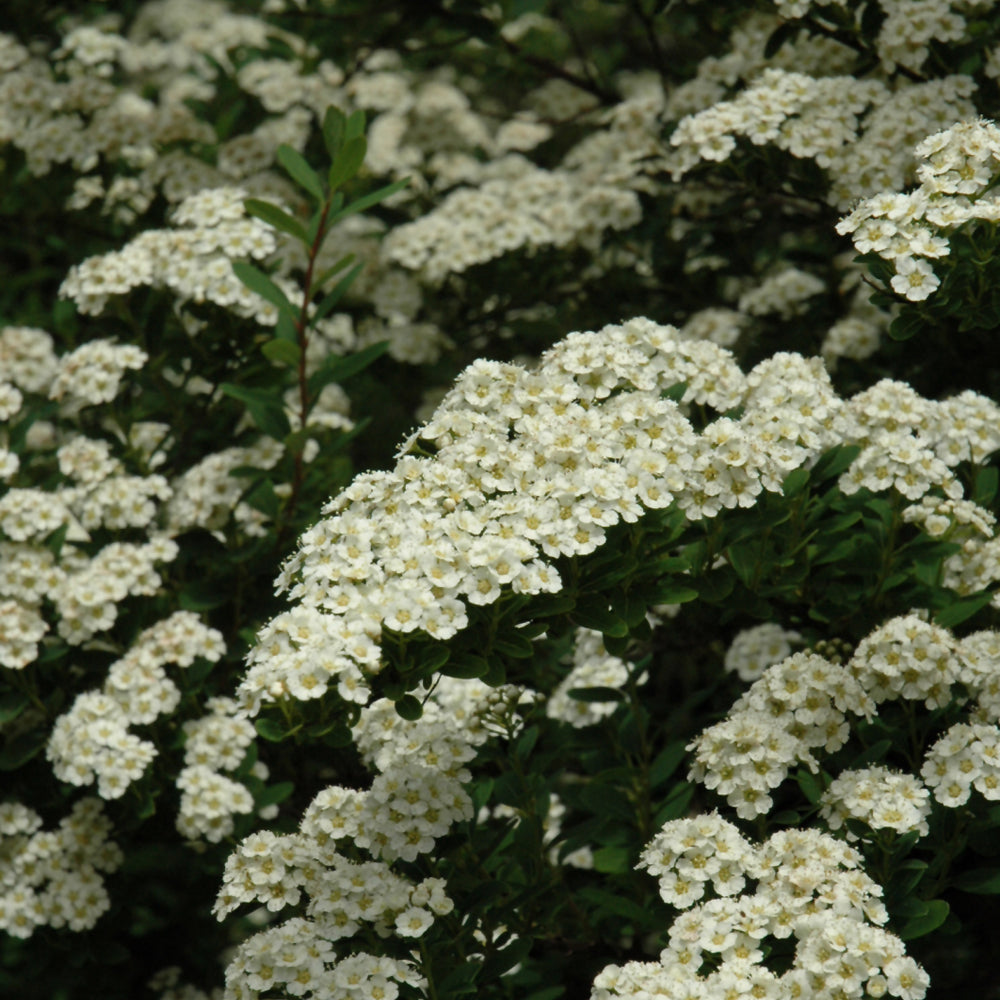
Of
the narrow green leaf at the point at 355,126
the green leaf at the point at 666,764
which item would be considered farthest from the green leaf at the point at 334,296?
the green leaf at the point at 666,764

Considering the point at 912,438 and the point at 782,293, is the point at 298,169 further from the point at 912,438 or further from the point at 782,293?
the point at 782,293

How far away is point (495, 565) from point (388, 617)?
23cm

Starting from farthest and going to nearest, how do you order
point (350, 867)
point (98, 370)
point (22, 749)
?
point (98, 370), point (22, 749), point (350, 867)

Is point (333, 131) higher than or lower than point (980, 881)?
higher

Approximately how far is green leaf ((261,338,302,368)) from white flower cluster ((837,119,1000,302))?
1.51 meters

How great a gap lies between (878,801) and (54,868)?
89.6 inches

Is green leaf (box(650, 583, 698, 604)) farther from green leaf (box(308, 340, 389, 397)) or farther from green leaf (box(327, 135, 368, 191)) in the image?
green leaf (box(327, 135, 368, 191))

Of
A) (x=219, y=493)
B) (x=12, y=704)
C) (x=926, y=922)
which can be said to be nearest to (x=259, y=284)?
(x=219, y=493)

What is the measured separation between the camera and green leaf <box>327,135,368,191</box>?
3.58 m

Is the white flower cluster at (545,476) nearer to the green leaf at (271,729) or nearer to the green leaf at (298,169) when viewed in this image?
the green leaf at (271,729)

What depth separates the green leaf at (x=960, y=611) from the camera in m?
3.25

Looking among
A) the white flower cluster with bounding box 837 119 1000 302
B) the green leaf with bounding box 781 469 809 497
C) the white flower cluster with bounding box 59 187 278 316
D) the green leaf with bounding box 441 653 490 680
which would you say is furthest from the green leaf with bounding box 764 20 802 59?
the green leaf with bounding box 441 653 490 680

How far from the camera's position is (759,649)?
3.90 m

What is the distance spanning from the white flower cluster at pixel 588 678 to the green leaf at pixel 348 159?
1.44m
